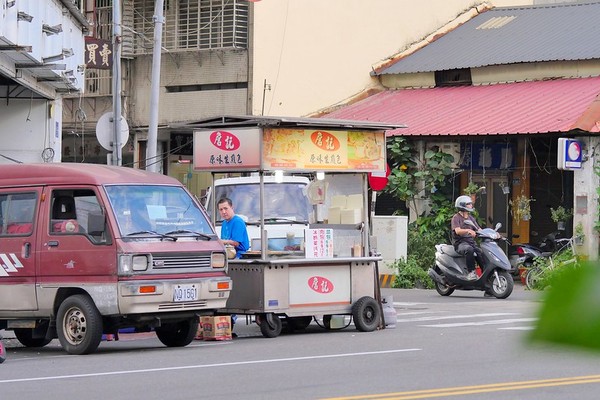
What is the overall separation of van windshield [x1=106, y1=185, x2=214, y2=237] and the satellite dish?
8589mm

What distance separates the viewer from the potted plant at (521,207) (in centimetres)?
2727

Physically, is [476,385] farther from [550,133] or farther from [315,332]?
[550,133]

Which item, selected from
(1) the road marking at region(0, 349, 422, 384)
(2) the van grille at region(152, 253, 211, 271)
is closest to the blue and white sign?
(1) the road marking at region(0, 349, 422, 384)

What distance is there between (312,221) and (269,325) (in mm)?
2360

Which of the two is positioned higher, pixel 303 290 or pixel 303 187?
pixel 303 187

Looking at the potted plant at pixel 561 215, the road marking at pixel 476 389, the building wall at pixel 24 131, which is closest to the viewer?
the road marking at pixel 476 389

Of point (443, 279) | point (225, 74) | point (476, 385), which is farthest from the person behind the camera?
point (225, 74)

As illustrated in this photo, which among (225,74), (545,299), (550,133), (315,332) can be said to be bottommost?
(315,332)

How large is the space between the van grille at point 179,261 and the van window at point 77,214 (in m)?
0.68

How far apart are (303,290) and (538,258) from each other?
10.4 m

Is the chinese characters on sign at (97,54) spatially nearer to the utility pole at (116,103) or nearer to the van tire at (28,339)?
the utility pole at (116,103)

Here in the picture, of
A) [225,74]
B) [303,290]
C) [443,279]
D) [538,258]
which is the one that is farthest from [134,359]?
[225,74]

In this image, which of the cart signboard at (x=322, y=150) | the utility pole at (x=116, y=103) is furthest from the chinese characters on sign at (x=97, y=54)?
the cart signboard at (x=322, y=150)

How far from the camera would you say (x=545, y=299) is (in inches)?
26.8
